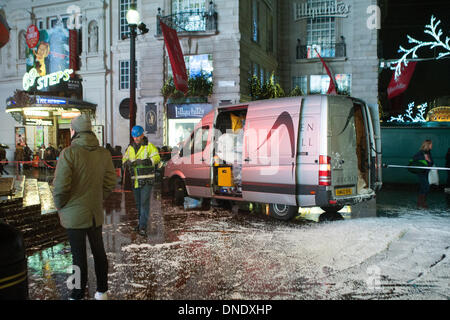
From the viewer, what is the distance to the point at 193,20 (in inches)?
818

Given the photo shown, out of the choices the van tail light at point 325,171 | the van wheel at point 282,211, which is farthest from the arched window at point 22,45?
the van tail light at point 325,171

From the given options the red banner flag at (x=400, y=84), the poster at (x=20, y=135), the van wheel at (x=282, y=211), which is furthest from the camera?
the poster at (x=20, y=135)

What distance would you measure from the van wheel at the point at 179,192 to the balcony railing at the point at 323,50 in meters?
17.8

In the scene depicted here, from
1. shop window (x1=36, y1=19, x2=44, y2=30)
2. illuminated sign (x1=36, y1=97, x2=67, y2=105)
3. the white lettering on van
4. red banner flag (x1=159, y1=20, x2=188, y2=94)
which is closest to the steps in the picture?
the white lettering on van

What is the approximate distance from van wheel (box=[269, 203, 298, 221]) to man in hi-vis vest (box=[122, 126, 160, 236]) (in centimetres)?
277

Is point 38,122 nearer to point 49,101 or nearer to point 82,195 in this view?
point 49,101

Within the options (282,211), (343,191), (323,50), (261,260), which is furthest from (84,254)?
(323,50)

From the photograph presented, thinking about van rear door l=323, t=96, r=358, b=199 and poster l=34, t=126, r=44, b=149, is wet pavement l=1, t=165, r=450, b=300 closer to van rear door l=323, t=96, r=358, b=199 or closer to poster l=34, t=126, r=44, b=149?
van rear door l=323, t=96, r=358, b=199

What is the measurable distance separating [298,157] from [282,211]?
1.29 m

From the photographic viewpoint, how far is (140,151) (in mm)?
7270

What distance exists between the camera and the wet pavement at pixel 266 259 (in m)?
4.36

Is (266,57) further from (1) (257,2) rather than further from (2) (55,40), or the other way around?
(2) (55,40)

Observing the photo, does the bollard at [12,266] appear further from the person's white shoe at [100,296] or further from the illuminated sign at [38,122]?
the illuminated sign at [38,122]

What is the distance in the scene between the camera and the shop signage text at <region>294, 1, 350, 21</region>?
24.5 metres
